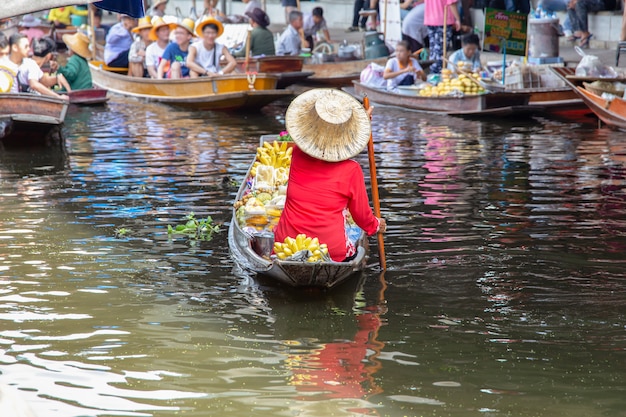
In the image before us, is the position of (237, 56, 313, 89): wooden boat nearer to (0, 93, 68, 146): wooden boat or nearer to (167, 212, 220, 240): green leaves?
(0, 93, 68, 146): wooden boat

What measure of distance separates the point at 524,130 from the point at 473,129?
78 centimetres

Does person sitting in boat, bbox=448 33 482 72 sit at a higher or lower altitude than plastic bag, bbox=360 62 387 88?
higher

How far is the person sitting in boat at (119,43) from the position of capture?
1980cm

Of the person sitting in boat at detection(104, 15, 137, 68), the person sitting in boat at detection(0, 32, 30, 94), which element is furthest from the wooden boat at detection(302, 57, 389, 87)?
the person sitting in boat at detection(0, 32, 30, 94)

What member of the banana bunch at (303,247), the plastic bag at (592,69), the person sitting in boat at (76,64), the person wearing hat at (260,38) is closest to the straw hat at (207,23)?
the person sitting in boat at (76,64)

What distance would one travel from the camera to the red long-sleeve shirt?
22.6 feet

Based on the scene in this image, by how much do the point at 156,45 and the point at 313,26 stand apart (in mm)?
6158

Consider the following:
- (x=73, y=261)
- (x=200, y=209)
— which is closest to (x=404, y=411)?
(x=73, y=261)

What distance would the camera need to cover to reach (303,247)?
674 centimetres

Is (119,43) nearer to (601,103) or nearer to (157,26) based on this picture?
(157,26)

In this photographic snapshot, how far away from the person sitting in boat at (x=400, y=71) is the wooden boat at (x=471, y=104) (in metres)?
0.30

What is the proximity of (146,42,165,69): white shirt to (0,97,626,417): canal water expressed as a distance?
6702mm

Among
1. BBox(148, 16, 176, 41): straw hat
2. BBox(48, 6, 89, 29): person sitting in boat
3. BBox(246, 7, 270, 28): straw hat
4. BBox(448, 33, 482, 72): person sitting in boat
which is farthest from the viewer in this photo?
BBox(48, 6, 89, 29): person sitting in boat

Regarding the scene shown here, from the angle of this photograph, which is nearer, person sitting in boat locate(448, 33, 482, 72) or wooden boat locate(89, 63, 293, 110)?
wooden boat locate(89, 63, 293, 110)
